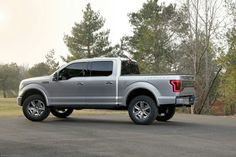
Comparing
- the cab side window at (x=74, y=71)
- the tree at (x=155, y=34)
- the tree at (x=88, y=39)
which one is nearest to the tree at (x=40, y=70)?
the tree at (x=88, y=39)

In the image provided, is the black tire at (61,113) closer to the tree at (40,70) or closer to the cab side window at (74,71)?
the cab side window at (74,71)

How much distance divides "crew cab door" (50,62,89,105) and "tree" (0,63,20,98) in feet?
256

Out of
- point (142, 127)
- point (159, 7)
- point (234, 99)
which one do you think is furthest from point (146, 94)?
point (159, 7)

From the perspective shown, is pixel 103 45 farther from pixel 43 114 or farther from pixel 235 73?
pixel 43 114

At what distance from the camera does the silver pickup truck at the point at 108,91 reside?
42.1ft

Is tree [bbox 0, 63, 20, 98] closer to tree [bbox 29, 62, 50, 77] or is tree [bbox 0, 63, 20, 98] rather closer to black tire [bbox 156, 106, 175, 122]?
tree [bbox 29, 62, 50, 77]

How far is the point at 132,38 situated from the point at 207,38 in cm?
2889

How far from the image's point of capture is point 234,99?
31.7 m

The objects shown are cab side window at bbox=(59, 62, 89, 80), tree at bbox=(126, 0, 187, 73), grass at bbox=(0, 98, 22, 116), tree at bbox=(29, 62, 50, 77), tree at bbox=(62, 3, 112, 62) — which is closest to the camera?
cab side window at bbox=(59, 62, 89, 80)

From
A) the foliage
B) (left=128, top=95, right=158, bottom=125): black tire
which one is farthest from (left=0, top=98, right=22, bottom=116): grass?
the foliage

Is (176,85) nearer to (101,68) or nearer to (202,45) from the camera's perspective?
(101,68)

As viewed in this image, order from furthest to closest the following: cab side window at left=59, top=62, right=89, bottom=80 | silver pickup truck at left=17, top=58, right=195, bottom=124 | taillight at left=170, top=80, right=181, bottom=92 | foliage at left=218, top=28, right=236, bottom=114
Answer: foliage at left=218, top=28, right=236, bottom=114, cab side window at left=59, top=62, right=89, bottom=80, silver pickup truck at left=17, top=58, right=195, bottom=124, taillight at left=170, top=80, right=181, bottom=92

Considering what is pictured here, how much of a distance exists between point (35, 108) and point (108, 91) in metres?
2.44

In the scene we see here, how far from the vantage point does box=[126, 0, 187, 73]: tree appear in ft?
136
